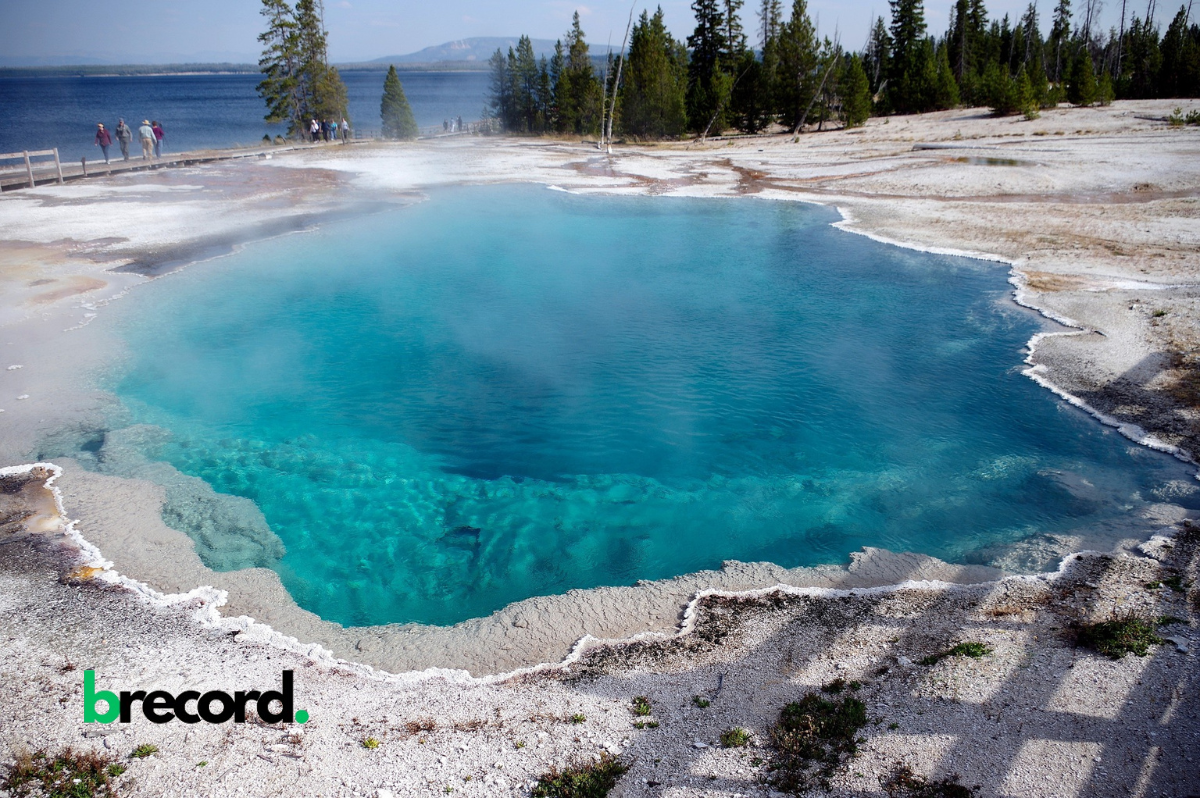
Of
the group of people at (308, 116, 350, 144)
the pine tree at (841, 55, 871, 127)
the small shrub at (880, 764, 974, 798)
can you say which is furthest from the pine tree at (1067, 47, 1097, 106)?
the small shrub at (880, 764, 974, 798)

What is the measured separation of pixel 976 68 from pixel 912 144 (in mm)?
31728

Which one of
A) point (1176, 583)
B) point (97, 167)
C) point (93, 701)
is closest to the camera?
point (93, 701)

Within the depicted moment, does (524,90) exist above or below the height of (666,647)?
above

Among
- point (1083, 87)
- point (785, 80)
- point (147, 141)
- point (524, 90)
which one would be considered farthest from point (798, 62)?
point (147, 141)

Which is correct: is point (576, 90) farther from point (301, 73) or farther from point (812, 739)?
point (812, 739)

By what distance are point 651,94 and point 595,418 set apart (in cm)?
3520

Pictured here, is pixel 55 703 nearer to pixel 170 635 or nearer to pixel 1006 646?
pixel 170 635

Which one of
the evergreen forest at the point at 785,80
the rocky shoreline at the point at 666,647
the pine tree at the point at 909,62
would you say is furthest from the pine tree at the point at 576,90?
the rocky shoreline at the point at 666,647

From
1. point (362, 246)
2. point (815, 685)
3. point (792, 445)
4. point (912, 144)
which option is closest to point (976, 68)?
point (912, 144)

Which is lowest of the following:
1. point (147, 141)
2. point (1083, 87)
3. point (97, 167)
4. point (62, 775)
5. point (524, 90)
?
point (62, 775)

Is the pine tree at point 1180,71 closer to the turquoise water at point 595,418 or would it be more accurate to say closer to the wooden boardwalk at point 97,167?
the turquoise water at point 595,418

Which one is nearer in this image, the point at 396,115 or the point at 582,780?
the point at 582,780

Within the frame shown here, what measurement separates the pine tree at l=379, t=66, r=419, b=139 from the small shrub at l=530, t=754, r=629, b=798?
146ft

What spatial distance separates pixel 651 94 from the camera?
1567 inches
